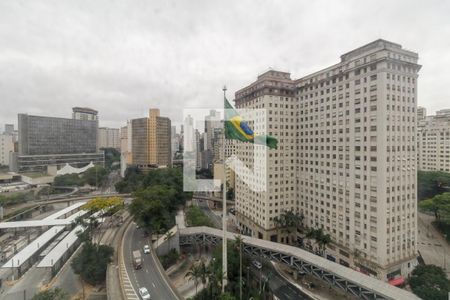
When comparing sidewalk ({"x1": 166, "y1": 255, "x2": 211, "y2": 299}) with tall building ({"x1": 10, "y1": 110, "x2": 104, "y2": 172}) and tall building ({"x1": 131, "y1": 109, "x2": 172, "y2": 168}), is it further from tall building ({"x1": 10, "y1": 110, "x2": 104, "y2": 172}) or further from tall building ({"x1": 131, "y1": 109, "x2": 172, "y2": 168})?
tall building ({"x1": 10, "y1": 110, "x2": 104, "y2": 172})

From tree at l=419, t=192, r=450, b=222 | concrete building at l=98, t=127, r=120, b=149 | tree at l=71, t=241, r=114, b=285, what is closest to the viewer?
tree at l=71, t=241, r=114, b=285

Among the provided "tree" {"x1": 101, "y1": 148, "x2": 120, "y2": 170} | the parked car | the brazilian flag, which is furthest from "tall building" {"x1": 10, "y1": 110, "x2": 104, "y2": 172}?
the brazilian flag

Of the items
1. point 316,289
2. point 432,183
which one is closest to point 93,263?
point 316,289

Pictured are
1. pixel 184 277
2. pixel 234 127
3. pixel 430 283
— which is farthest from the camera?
pixel 184 277

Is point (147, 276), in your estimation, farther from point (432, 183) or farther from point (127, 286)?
point (432, 183)

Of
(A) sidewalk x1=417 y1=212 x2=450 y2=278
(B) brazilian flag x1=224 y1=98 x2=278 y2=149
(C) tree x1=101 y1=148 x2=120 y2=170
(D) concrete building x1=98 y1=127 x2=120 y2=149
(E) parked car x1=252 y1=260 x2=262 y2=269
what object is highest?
(D) concrete building x1=98 y1=127 x2=120 y2=149

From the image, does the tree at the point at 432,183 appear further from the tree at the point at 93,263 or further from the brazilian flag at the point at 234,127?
the tree at the point at 93,263

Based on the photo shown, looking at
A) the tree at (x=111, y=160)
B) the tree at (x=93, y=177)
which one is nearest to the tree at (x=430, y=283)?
the tree at (x=93, y=177)
